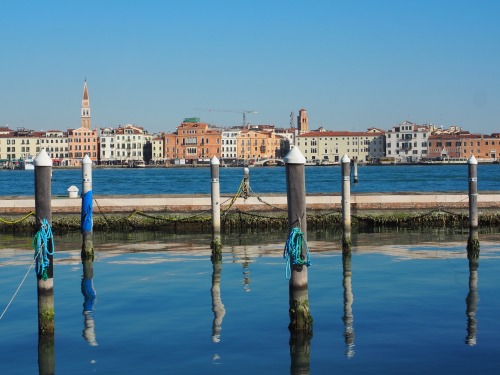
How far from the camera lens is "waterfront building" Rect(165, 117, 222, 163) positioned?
187 meters

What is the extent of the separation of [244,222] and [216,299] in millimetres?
11116

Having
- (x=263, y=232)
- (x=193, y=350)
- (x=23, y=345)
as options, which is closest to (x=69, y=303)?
(x=23, y=345)

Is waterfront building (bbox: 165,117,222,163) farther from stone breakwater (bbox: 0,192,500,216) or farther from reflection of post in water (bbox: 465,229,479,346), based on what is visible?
reflection of post in water (bbox: 465,229,479,346)

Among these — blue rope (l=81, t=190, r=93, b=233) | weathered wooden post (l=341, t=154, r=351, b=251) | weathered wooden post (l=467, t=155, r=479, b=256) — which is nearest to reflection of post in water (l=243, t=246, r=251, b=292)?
weathered wooden post (l=341, t=154, r=351, b=251)

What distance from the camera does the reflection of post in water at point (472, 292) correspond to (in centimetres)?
1060

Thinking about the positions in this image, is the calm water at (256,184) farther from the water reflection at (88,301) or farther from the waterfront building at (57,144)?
the waterfront building at (57,144)

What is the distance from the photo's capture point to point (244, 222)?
24.2 meters

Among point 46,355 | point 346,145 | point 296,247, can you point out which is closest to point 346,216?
point 296,247

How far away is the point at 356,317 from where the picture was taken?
1165cm

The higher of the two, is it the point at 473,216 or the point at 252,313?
the point at 473,216

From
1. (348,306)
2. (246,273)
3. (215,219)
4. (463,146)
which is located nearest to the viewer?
(348,306)

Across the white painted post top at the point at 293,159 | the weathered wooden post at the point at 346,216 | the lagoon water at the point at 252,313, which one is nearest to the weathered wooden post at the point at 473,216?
the lagoon water at the point at 252,313

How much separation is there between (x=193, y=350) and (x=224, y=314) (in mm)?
2012

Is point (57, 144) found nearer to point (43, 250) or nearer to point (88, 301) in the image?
point (88, 301)
